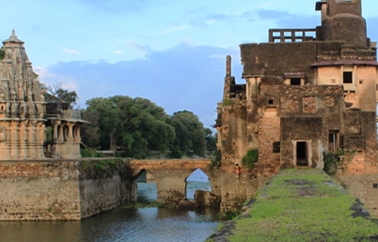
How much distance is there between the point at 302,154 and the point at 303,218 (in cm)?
1413

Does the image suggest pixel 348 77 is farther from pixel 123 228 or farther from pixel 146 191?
pixel 146 191

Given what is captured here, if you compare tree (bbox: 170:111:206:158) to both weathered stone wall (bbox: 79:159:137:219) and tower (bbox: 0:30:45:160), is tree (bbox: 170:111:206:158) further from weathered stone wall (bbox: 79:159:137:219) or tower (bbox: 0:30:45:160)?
tower (bbox: 0:30:45:160)

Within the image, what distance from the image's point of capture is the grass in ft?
31.4

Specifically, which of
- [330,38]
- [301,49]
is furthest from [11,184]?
[330,38]

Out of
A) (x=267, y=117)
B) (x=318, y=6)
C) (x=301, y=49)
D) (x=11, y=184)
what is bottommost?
(x=11, y=184)

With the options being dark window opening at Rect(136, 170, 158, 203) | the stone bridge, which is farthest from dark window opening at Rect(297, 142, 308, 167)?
dark window opening at Rect(136, 170, 158, 203)

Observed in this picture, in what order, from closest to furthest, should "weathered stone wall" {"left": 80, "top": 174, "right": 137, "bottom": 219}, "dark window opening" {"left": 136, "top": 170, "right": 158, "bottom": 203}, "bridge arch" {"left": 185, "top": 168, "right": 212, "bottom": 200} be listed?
"weathered stone wall" {"left": 80, "top": 174, "right": 137, "bottom": 219}
"dark window opening" {"left": 136, "top": 170, "right": 158, "bottom": 203}
"bridge arch" {"left": 185, "top": 168, "right": 212, "bottom": 200}

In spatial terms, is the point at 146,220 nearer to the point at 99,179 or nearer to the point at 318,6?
the point at 99,179

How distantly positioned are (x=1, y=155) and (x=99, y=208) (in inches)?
246

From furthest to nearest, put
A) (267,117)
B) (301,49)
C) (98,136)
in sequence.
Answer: (98,136) < (301,49) < (267,117)

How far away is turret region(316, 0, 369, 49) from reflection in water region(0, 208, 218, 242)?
38.3ft

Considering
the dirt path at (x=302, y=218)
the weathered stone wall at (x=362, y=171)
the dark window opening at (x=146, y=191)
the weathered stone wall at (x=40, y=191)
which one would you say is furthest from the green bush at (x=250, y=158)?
the dirt path at (x=302, y=218)

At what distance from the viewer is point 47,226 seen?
27.1 m

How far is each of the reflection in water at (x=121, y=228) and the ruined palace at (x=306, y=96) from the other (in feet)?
12.5
